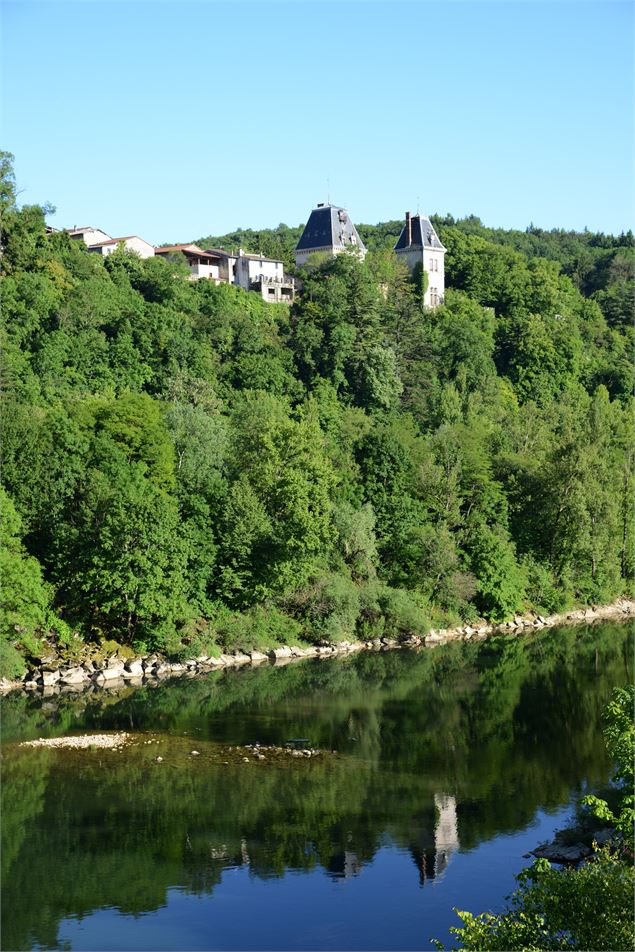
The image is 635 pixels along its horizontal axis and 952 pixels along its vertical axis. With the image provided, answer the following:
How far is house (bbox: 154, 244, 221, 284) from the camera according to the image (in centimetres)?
8119

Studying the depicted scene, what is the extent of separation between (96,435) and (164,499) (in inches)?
141

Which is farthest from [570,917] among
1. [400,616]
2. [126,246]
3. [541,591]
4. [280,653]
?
[126,246]

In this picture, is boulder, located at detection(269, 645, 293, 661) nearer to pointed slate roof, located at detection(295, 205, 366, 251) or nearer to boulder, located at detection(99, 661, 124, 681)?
boulder, located at detection(99, 661, 124, 681)

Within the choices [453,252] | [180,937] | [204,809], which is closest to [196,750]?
[204,809]

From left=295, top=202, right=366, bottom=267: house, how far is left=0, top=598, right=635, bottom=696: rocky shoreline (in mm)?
43471

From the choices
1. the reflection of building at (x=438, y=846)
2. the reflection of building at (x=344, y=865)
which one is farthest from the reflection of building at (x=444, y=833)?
the reflection of building at (x=344, y=865)

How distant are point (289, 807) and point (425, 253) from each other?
2656 inches

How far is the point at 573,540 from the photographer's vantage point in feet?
171

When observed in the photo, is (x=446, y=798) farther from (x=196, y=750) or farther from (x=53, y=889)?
(x=53, y=889)

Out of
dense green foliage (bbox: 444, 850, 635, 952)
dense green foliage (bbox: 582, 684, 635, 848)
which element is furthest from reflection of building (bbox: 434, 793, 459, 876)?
dense green foliage (bbox: 444, 850, 635, 952)

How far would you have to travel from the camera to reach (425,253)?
87.4m

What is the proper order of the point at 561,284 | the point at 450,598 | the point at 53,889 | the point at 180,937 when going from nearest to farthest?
the point at 180,937
the point at 53,889
the point at 450,598
the point at 561,284

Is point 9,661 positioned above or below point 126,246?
below

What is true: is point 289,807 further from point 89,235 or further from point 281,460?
point 89,235
